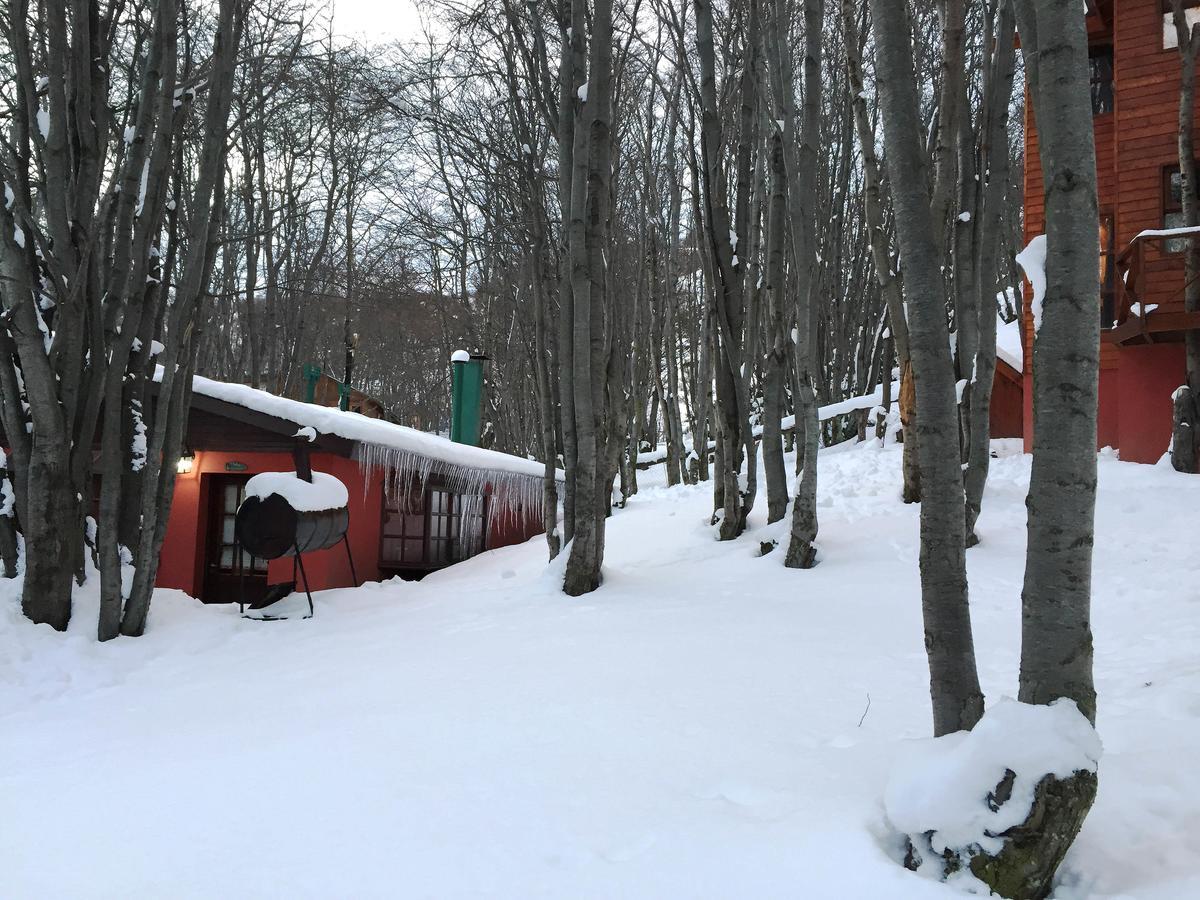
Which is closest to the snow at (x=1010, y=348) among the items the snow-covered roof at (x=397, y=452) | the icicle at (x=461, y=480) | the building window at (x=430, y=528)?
the icicle at (x=461, y=480)

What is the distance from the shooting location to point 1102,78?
13398 millimetres

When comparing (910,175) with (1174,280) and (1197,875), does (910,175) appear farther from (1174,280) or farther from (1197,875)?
(1174,280)

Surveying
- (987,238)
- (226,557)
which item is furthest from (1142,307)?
(226,557)

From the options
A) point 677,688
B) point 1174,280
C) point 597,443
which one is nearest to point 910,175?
point 677,688

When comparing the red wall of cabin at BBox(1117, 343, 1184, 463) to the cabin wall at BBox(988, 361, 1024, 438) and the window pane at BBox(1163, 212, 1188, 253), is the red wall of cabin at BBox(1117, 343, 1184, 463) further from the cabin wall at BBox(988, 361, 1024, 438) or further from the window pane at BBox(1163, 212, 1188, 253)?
the cabin wall at BBox(988, 361, 1024, 438)

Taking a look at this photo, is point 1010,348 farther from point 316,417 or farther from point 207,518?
point 207,518

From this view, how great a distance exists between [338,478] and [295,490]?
2.61 meters

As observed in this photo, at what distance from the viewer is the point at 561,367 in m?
7.07

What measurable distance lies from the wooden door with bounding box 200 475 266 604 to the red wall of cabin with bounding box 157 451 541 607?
106mm

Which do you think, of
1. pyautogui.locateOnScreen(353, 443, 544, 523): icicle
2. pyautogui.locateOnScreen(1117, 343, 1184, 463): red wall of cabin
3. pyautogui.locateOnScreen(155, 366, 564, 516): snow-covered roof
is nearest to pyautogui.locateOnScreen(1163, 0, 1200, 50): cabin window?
pyautogui.locateOnScreen(1117, 343, 1184, 463): red wall of cabin

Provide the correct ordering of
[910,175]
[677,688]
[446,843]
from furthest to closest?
1. [677,688]
2. [910,175]
3. [446,843]

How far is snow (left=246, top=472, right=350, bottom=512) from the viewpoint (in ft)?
24.9

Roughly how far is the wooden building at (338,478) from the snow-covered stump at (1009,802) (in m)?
7.71

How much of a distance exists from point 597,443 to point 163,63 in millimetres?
4069
